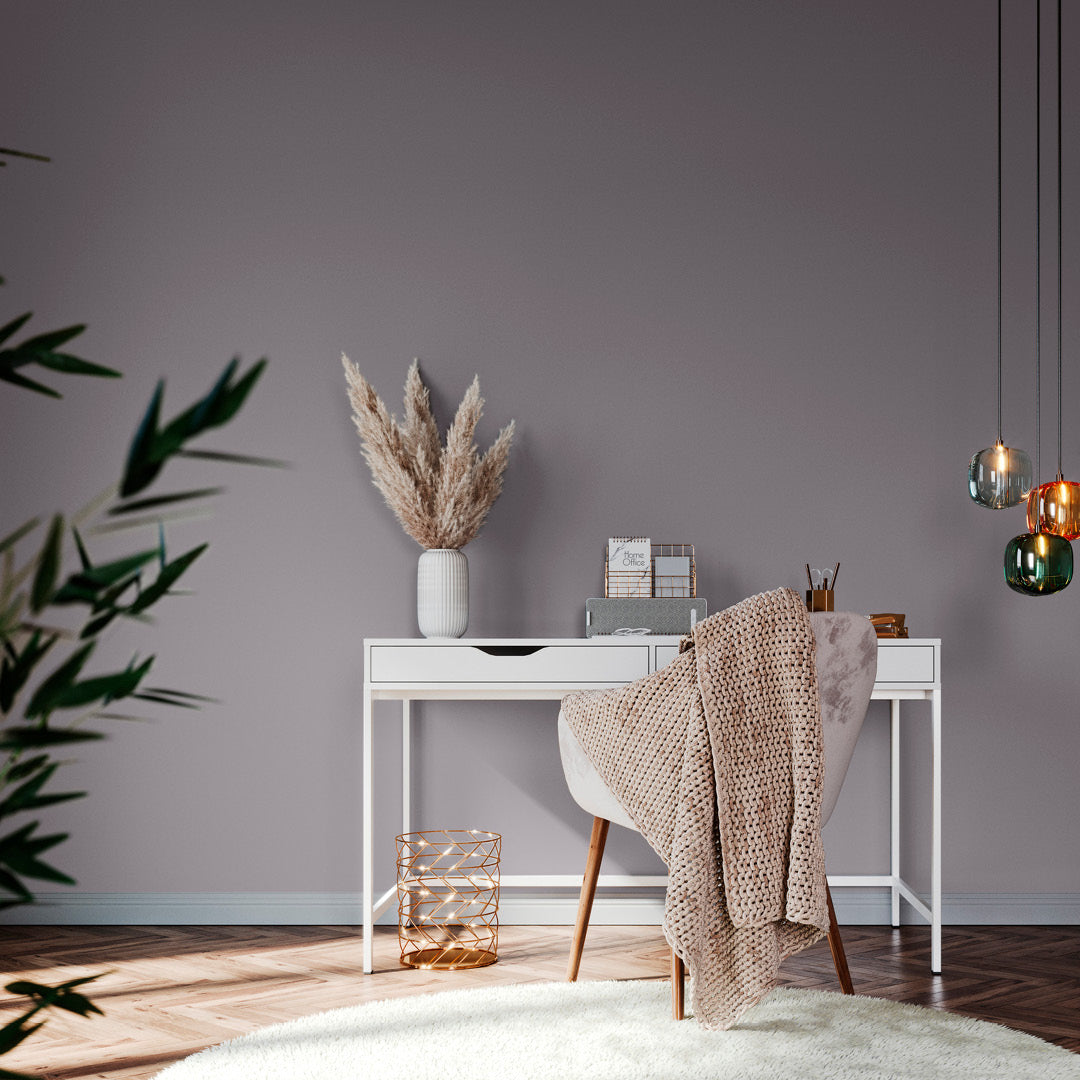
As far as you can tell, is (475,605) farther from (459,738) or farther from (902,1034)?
(902,1034)

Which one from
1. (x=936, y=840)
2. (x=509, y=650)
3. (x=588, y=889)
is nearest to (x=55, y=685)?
(x=588, y=889)

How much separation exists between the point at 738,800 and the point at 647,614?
947 mm

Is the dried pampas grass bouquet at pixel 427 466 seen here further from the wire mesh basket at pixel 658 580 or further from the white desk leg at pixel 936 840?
the white desk leg at pixel 936 840

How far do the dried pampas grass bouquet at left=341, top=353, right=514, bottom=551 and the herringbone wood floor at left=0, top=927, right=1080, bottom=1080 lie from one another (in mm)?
1027

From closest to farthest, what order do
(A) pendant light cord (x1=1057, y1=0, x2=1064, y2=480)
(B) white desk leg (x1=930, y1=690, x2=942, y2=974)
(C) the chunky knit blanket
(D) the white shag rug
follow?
(D) the white shag rug, (C) the chunky knit blanket, (B) white desk leg (x1=930, y1=690, x2=942, y2=974), (A) pendant light cord (x1=1057, y1=0, x2=1064, y2=480)

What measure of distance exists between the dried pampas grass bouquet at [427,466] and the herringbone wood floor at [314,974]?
103cm

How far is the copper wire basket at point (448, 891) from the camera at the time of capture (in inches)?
110

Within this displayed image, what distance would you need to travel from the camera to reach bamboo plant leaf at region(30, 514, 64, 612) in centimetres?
47

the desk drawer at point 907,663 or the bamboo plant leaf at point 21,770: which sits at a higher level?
the bamboo plant leaf at point 21,770

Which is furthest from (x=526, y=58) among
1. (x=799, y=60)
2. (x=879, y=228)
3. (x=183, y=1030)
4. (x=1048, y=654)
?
(x=183, y=1030)

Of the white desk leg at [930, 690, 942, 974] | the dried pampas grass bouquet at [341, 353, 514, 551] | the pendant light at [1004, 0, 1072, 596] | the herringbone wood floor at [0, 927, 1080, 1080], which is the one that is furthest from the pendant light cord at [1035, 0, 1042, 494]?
the dried pampas grass bouquet at [341, 353, 514, 551]

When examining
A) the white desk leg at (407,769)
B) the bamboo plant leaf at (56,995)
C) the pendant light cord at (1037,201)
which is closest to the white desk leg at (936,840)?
the pendant light cord at (1037,201)

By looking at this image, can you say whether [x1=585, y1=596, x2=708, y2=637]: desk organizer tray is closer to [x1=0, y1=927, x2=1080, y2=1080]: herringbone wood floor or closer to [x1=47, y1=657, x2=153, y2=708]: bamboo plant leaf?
[x1=0, y1=927, x2=1080, y2=1080]: herringbone wood floor

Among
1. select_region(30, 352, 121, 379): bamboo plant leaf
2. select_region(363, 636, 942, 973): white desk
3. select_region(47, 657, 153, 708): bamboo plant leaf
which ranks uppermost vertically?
select_region(30, 352, 121, 379): bamboo plant leaf
